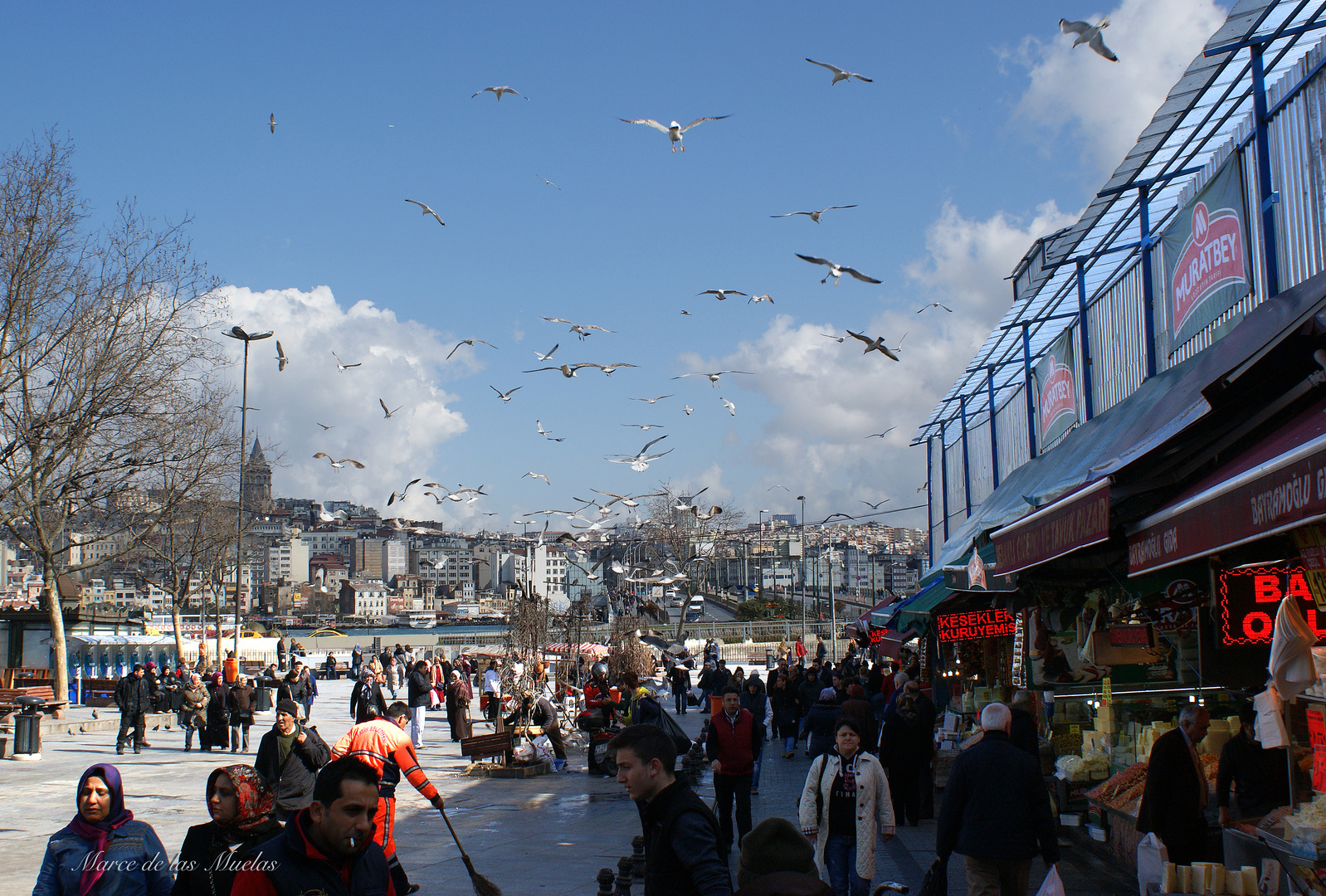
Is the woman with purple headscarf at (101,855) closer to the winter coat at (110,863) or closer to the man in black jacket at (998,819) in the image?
the winter coat at (110,863)

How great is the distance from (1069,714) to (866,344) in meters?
6.49

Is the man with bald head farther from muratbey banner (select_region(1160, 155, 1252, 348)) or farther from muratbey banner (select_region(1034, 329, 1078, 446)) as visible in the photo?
muratbey banner (select_region(1034, 329, 1078, 446))

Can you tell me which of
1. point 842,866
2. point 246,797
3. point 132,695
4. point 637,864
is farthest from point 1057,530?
point 132,695

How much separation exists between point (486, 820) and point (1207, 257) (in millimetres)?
9413

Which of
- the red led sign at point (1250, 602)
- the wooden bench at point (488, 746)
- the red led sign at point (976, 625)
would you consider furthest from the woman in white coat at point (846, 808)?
the wooden bench at point (488, 746)

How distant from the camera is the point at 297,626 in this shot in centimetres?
17912

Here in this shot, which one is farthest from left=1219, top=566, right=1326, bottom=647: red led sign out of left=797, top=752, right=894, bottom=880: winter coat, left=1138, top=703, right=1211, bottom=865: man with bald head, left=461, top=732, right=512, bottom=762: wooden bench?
left=461, top=732, right=512, bottom=762: wooden bench

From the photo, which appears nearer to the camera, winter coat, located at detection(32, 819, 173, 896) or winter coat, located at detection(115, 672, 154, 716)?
winter coat, located at detection(32, 819, 173, 896)

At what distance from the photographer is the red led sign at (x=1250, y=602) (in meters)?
7.59

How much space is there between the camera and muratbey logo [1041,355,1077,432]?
14531 millimetres

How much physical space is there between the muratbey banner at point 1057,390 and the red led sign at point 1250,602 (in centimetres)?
687

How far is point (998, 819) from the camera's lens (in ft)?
18.3

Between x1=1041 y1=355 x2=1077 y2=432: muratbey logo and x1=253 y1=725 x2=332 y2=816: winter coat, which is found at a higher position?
x1=1041 y1=355 x2=1077 y2=432: muratbey logo

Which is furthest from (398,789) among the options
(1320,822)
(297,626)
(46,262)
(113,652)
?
(297,626)
